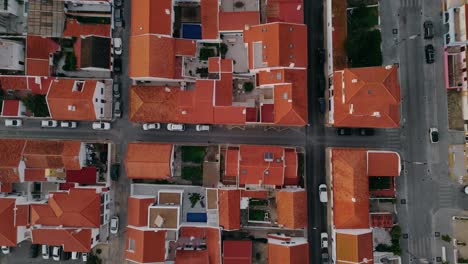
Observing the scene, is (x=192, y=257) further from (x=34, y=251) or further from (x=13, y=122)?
(x=13, y=122)

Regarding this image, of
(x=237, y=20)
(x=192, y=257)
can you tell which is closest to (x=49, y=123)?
(x=192, y=257)

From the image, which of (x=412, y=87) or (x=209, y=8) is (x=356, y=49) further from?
(x=209, y=8)

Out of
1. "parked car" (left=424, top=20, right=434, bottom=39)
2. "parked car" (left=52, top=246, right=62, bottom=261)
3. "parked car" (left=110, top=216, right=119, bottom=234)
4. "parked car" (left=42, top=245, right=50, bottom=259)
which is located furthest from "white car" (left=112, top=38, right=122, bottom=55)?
"parked car" (left=424, top=20, right=434, bottom=39)

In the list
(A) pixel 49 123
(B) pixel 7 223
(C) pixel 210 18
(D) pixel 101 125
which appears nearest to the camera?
(B) pixel 7 223

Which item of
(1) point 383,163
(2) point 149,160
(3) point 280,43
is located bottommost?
(1) point 383,163

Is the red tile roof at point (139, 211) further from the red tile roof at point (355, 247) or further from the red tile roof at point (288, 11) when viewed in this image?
the red tile roof at point (288, 11)

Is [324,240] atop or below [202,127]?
below

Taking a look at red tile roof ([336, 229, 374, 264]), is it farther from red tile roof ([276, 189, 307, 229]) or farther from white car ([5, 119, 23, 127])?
white car ([5, 119, 23, 127])
